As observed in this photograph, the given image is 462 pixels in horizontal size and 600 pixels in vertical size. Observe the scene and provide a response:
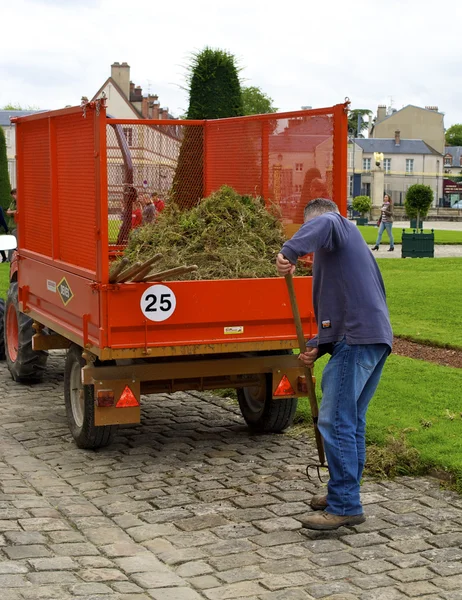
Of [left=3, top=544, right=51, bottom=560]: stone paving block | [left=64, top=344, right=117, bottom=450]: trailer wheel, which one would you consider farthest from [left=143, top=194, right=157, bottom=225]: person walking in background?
[left=3, top=544, right=51, bottom=560]: stone paving block

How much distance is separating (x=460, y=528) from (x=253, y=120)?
442 centimetres

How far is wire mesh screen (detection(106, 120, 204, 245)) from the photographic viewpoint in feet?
30.7

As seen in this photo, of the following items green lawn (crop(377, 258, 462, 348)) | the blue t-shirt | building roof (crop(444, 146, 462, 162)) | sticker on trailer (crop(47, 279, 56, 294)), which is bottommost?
green lawn (crop(377, 258, 462, 348))

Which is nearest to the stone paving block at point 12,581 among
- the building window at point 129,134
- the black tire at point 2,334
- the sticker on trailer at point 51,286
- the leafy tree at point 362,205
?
the sticker on trailer at point 51,286

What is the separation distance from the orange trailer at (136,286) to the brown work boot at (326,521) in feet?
6.02

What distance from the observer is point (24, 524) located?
607cm

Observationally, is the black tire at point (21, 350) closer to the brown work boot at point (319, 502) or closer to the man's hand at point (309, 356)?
the man's hand at point (309, 356)

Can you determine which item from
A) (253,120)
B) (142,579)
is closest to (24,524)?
(142,579)

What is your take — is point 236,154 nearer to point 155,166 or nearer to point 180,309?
point 155,166

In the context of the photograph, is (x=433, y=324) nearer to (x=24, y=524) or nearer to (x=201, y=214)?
(x=201, y=214)

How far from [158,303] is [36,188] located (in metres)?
2.49

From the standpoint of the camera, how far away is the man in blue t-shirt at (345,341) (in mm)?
5887

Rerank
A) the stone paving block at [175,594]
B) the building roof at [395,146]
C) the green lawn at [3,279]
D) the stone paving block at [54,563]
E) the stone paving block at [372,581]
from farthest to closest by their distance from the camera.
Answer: the building roof at [395,146] → the green lawn at [3,279] → the stone paving block at [54,563] → the stone paving block at [372,581] → the stone paving block at [175,594]

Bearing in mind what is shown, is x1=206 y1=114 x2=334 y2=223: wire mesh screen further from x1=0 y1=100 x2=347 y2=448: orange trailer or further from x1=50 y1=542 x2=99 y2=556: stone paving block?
x1=50 y1=542 x2=99 y2=556: stone paving block
